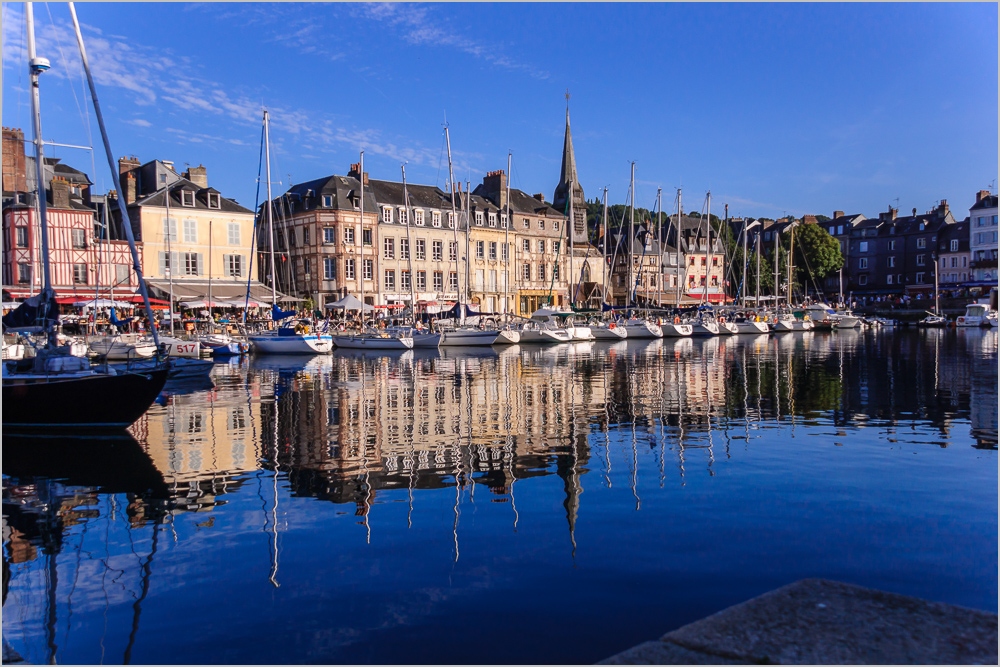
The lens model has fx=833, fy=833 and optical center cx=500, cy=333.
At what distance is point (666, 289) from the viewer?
102m

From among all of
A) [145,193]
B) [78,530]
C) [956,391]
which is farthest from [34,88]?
[145,193]

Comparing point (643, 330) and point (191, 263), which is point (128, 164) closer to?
point (191, 263)

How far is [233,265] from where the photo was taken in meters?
63.8

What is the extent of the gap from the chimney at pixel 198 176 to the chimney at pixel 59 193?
11.8 meters

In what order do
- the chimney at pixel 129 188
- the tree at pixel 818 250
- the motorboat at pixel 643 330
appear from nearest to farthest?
the chimney at pixel 129 188
the motorboat at pixel 643 330
the tree at pixel 818 250

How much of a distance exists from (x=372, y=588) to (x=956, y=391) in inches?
904

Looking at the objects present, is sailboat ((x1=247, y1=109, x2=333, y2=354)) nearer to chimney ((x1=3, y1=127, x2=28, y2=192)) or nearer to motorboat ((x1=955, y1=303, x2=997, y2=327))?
chimney ((x1=3, y1=127, x2=28, y2=192))

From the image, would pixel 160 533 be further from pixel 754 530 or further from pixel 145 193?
pixel 145 193

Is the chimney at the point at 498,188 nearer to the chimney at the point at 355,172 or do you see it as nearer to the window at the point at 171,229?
the chimney at the point at 355,172

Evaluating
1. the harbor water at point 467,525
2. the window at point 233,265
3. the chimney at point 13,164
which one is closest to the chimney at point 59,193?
the chimney at point 13,164

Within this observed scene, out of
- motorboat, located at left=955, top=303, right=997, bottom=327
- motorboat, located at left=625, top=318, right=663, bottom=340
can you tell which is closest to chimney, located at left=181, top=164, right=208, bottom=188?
motorboat, located at left=625, top=318, right=663, bottom=340

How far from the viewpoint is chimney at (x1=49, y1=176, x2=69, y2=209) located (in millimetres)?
54188

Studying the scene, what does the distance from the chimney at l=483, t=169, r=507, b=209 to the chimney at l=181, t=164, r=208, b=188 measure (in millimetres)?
27276

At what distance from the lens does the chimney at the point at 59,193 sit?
54188 millimetres
